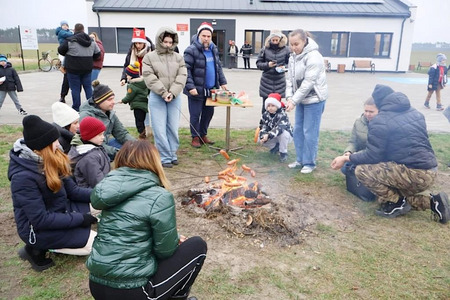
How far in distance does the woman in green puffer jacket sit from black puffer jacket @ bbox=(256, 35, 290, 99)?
479 centimetres

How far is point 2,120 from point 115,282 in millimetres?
8222

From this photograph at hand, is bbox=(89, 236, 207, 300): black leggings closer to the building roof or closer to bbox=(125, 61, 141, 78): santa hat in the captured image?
bbox=(125, 61, 141, 78): santa hat

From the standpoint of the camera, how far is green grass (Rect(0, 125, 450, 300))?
2961 mm

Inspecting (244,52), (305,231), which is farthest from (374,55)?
(305,231)

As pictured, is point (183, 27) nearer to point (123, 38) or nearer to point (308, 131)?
point (123, 38)

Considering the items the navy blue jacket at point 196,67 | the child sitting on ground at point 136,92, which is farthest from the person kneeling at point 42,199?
the child sitting on ground at point 136,92

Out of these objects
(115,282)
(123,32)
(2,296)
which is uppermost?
(123,32)

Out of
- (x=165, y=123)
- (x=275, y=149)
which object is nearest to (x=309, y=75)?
(x=275, y=149)

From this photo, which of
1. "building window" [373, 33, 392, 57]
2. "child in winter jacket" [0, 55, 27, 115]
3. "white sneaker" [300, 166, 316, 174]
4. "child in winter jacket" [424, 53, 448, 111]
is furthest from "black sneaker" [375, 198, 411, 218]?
"building window" [373, 33, 392, 57]

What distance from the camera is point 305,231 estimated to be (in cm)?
392

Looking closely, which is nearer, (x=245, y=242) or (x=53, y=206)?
(x=53, y=206)

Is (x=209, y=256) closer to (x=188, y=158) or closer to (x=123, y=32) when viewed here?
(x=188, y=158)

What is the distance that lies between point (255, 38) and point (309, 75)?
20562mm

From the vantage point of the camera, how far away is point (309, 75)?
17.0 feet
